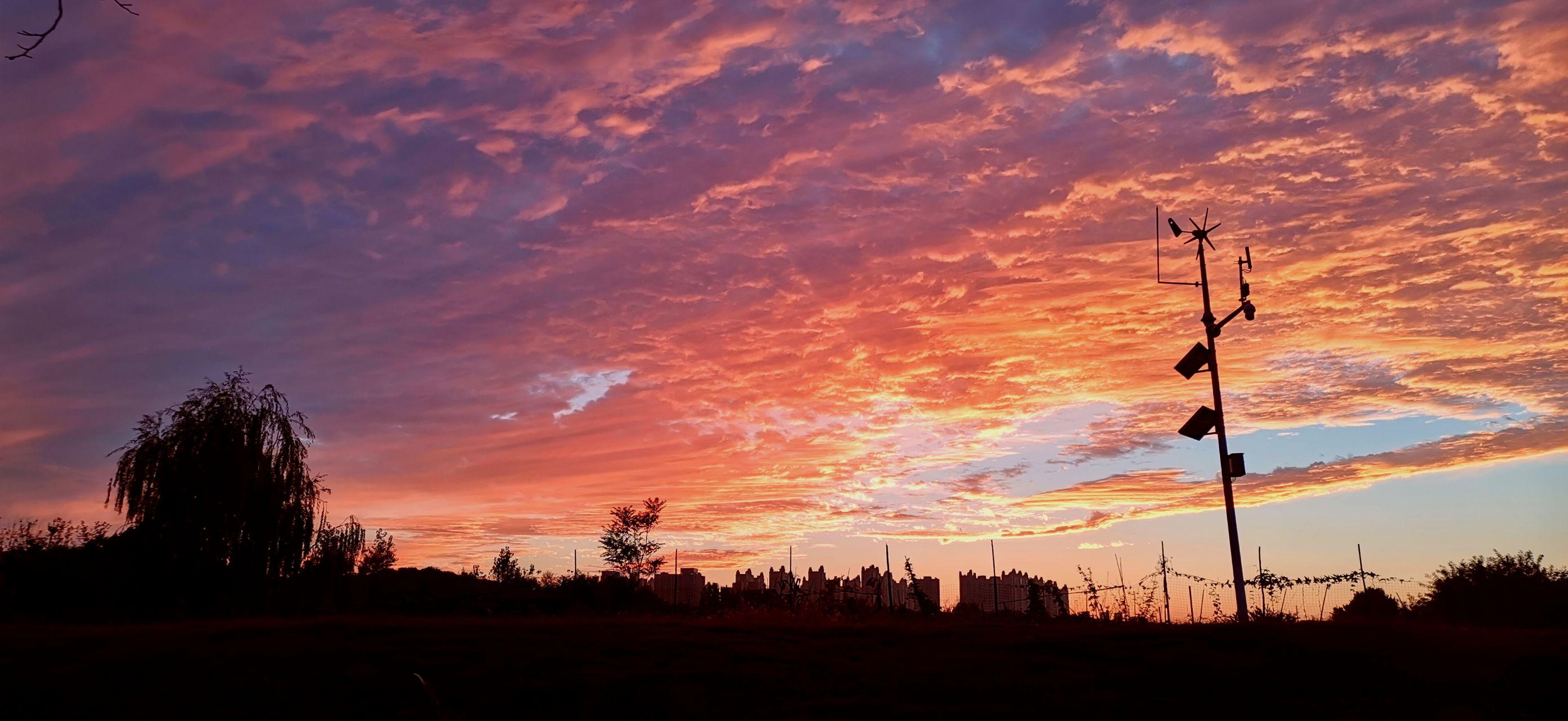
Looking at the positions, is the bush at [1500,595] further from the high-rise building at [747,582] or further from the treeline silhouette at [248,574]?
the high-rise building at [747,582]

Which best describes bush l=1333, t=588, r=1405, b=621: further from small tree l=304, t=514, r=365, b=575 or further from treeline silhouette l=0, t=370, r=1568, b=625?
small tree l=304, t=514, r=365, b=575

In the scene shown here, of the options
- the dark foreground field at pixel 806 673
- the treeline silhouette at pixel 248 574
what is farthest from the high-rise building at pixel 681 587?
the dark foreground field at pixel 806 673

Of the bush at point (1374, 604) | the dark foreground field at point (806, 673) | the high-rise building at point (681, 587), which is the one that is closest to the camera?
the dark foreground field at point (806, 673)

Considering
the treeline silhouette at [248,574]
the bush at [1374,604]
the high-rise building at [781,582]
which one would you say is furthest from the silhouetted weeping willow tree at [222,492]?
the bush at [1374,604]

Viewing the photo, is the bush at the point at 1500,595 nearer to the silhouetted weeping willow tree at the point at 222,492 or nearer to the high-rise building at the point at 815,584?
the high-rise building at the point at 815,584

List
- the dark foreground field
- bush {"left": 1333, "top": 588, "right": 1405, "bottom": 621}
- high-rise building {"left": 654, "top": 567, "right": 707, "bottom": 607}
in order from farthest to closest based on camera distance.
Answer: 1. high-rise building {"left": 654, "top": 567, "right": 707, "bottom": 607}
2. bush {"left": 1333, "top": 588, "right": 1405, "bottom": 621}
3. the dark foreground field

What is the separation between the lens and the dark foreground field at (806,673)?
14.1 metres

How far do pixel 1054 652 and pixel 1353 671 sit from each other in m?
4.66

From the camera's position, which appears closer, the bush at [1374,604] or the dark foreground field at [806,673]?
the dark foreground field at [806,673]

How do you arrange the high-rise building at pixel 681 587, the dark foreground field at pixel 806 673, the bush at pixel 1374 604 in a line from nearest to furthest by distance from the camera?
the dark foreground field at pixel 806 673 < the bush at pixel 1374 604 < the high-rise building at pixel 681 587

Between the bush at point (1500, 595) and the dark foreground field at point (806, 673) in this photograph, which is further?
the bush at point (1500, 595)

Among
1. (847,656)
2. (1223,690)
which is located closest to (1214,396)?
(1223,690)

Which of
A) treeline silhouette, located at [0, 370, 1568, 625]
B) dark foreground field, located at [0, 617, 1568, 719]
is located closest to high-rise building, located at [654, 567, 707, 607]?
treeline silhouette, located at [0, 370, 1568, 625]

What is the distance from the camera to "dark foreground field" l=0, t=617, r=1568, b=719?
1408cm
